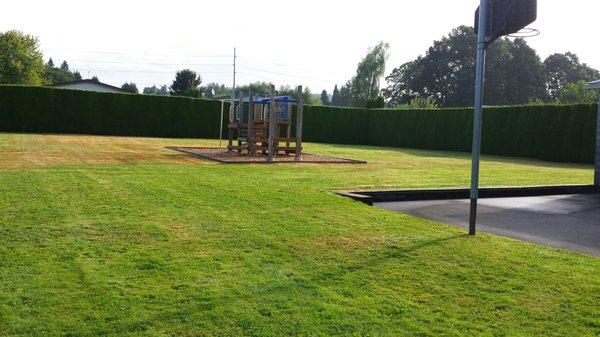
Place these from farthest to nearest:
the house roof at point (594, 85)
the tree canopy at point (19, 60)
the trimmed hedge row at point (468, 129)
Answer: the tree canopy at point (19, 60), the trimmed hedge row at point (468, 129), the house roof at point (594, 85)

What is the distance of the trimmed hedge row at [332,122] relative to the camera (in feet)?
77.6

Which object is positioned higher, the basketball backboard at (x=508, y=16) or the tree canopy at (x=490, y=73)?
the tree canopy at (x=490, y=73)

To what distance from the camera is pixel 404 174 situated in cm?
1213

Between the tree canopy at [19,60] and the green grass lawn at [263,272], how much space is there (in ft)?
185

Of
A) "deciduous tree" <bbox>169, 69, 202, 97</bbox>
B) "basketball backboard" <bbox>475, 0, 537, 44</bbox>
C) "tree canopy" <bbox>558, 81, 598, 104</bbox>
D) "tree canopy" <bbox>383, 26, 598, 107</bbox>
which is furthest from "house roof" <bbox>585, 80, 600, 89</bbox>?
"deciduous tree" <bbox>169, 69, 202, 97</bbox>

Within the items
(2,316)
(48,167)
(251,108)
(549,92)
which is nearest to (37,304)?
(2,316)

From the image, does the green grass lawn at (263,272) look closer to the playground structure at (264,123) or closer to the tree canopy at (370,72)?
the playground structure at (264,123)

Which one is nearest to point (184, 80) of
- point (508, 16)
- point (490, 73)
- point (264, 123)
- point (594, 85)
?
point (490, 73)

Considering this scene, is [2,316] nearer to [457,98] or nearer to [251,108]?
[251,108]

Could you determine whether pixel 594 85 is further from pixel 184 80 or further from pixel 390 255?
pixel 184 80

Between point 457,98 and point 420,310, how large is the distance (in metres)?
62.5

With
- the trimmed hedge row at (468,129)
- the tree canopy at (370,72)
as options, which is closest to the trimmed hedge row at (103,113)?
the trimmed hedge row at (468,129)

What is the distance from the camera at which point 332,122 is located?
112ft

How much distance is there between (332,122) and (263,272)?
30572mm
